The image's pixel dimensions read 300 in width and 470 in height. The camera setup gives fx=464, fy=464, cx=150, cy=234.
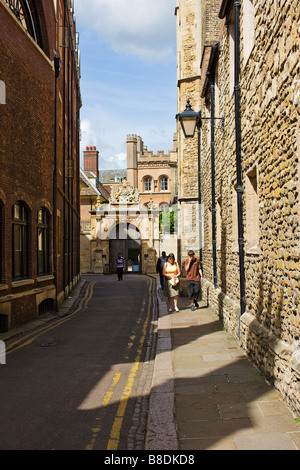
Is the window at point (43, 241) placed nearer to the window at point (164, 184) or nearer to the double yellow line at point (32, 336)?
the double yellow line at point (32, 336)

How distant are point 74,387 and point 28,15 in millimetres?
12532

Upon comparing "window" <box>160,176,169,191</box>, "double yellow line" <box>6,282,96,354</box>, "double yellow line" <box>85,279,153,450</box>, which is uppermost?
"window" <box>160,176,169,191</box>

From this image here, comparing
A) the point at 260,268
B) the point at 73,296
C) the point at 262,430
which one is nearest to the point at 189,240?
the point at 73,296

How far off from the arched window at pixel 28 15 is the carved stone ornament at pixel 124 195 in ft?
88.0

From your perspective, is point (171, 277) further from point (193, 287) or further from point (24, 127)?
point (24, 127)

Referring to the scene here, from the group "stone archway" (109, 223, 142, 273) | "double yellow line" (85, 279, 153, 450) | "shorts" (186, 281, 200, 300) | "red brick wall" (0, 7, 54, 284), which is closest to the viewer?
"double yellow line" (85, 279, 153, 450)

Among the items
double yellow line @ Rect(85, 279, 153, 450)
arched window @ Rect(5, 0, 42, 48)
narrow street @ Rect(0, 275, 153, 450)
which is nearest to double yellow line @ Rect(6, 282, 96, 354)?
narrow street @ Rect(0, 275, 153, 450)

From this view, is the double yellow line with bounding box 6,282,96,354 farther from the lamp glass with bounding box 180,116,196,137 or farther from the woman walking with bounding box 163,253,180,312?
the lamp glass with bounding box 180,116,196,137

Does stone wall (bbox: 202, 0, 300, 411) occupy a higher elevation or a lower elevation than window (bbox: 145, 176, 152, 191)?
lower

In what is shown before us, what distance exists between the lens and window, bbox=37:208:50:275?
48.8 feet

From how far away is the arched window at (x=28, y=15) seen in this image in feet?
45.0

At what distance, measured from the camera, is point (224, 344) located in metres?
9.12

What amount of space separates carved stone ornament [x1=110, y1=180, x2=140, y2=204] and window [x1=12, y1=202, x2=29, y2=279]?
95.4ft

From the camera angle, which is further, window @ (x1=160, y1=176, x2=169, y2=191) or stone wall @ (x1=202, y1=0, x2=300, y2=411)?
window @ (x1=160, y1=176, x2=169, y2=191)
